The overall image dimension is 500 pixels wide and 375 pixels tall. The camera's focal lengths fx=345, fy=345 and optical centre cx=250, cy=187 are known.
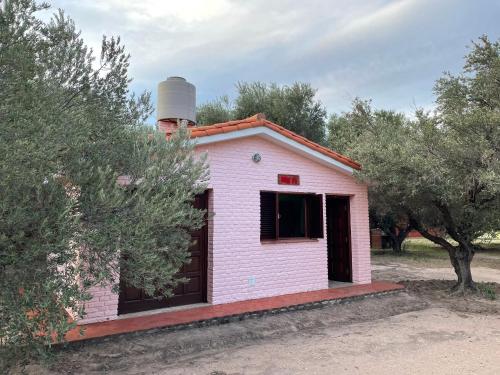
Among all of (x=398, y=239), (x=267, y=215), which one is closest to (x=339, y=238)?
(x=267, y=215)

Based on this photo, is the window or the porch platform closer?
the porch platform

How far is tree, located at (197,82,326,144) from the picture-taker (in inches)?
874

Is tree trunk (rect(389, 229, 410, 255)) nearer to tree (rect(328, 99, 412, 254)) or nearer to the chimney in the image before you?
tree (rect(328, 99, 412, 254))

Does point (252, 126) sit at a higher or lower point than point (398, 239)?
higher

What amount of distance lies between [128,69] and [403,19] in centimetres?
914

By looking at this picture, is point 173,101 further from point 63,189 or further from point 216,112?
point 216,112

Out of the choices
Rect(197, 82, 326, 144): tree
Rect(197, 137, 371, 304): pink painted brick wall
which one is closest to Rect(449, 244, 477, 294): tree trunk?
Rect(197, 137, 371, 304): pink painted brick wall

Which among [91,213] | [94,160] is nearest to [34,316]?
[91,213]

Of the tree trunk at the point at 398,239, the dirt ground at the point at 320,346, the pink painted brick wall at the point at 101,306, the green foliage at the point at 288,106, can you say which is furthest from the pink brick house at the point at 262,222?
the green foliage at the point at 288,106

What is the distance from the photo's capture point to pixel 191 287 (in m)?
6.88

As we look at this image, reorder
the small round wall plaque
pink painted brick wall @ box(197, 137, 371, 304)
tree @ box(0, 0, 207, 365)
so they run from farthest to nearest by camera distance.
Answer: the small round wall plaque < pink painted brick wall @ box(197, 137, 371, 304) < tree @ box(0, 0, 207, 365)

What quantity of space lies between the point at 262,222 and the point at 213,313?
2694 millimetres

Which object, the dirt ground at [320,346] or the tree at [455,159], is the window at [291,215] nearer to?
the tree at [455,159]

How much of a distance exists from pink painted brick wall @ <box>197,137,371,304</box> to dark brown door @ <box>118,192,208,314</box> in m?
0.24
